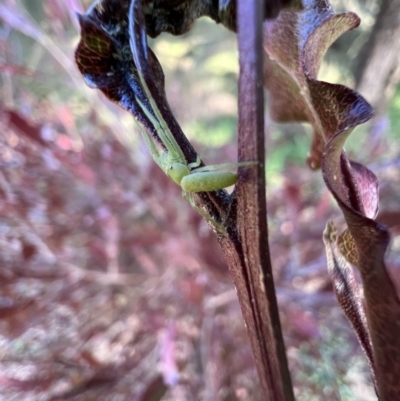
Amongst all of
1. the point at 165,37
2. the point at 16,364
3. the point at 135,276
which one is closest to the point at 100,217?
the point at 135,276

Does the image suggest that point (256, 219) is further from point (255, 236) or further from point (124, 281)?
point (124, 281)

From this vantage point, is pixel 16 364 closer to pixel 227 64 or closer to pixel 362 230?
pixel 362 230

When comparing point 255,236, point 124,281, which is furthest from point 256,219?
point 124,281

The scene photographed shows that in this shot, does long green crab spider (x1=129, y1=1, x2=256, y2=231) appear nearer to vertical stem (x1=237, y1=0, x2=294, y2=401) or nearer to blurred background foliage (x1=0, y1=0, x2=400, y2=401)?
vertical stem (x1=237, y1=0, x2=294, y2=401)

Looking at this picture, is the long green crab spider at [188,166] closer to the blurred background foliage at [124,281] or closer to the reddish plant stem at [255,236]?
the reddish plant stem at [255,236]

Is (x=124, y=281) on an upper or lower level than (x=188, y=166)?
upper

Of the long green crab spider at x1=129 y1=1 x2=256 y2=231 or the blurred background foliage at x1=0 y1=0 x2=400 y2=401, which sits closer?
the long green crab spider at x1=129 y1=1 x2=256 y2=231

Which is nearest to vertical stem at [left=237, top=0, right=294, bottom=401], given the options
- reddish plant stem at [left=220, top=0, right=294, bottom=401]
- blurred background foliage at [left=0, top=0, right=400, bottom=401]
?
reddish plant stem at [left=220, top=0, right=294, bottom=401]

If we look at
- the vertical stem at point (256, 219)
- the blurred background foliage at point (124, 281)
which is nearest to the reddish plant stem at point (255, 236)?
the vertical stem at point (256, 219)
